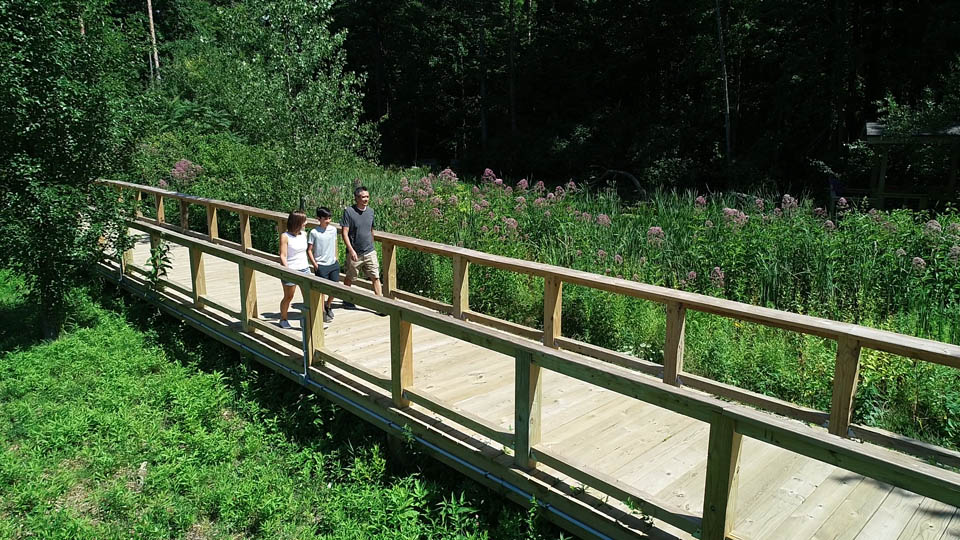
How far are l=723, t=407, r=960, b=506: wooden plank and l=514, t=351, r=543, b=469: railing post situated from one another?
1.16 metres

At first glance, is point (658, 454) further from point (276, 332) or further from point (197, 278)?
point (197, 278)

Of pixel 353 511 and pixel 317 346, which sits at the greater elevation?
pixel 317 346

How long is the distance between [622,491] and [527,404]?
2.31ft

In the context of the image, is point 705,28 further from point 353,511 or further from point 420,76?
point 353,511

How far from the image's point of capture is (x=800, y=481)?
12.5ft

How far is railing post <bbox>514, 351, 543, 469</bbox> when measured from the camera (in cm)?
382

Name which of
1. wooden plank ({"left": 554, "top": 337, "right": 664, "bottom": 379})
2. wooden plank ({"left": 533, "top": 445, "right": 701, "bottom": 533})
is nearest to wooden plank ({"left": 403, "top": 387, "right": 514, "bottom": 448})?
wooden plank ({"left": 533, "top": 445, "right": 701, "bottom": 533})

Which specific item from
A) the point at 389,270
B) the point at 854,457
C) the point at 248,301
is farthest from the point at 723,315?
the point at 248,301

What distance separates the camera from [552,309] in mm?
5840

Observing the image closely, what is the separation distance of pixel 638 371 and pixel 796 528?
2125mm

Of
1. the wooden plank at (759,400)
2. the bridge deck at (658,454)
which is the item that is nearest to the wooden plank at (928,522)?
the bridge deck at (658,454)

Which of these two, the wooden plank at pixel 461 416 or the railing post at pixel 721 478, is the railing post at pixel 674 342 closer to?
the wooden plank at pixel 461 416

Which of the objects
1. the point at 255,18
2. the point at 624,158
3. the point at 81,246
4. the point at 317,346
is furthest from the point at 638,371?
the point at 624,158

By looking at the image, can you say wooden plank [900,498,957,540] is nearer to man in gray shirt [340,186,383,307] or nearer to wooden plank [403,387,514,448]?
wooden plank [403,387,514,448]
